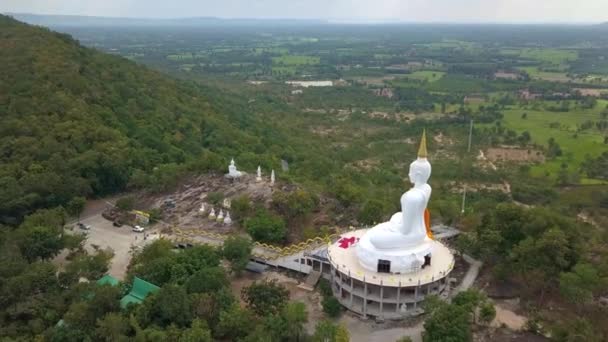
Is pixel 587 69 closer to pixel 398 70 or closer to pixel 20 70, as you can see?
pixel 398 70

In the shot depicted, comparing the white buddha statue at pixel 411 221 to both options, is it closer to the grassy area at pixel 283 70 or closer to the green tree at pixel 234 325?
the green tree at pixel 234 325

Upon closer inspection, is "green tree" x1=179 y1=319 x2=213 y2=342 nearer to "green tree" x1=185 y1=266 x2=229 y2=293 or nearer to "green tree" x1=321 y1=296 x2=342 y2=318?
"green tree" x1=185 y1=266 x2=229 y2=293

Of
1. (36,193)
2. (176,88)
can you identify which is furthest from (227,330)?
(176,88)

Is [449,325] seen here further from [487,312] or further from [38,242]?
[38,242]

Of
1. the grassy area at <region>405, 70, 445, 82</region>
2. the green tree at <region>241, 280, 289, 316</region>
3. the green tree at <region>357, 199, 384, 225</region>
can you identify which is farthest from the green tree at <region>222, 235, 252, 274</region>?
the grassy area at <region>405, 70, 445, 82</region>

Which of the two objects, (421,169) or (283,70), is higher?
(421,169)

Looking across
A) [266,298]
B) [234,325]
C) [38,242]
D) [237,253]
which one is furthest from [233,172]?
[234,325]
